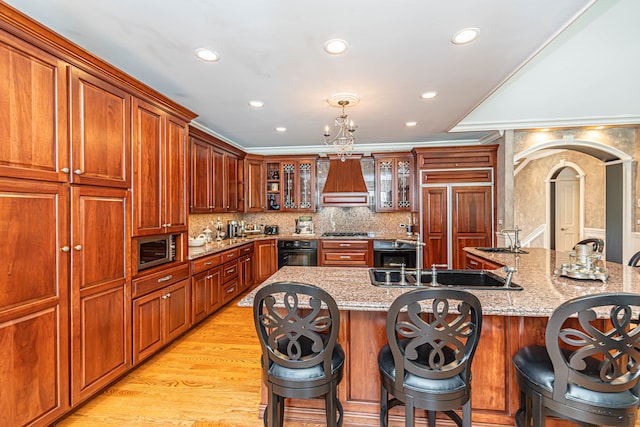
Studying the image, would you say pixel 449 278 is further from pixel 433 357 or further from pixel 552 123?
pixel 552 123

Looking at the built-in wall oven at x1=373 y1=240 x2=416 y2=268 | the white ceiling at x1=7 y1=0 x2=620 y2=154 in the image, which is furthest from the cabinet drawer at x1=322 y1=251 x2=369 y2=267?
the white ceiling at x1=7 y1=0 x2=620 y2=154

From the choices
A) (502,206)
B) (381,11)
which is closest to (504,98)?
(502,206)

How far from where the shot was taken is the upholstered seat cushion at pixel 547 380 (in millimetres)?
1269

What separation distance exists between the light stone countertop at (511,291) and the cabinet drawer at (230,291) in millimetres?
1950

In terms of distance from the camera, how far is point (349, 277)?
7.22 ft

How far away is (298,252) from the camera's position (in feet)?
17.2

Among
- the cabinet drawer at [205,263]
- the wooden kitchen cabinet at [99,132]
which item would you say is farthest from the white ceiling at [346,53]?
the cabinet drawer at [205,263]

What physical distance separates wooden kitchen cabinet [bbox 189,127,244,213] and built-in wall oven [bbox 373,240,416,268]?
2.57 metres

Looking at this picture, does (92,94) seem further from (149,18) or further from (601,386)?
(601,386)

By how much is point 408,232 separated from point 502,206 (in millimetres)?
1569

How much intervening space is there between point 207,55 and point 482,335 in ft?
9.09

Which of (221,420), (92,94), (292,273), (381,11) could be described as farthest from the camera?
(292,273)

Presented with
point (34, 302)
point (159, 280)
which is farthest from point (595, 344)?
point (159, 280)

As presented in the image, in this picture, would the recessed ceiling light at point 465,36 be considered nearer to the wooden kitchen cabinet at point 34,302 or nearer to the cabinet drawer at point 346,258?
the wooden kitchen cabinet at point 34,302
